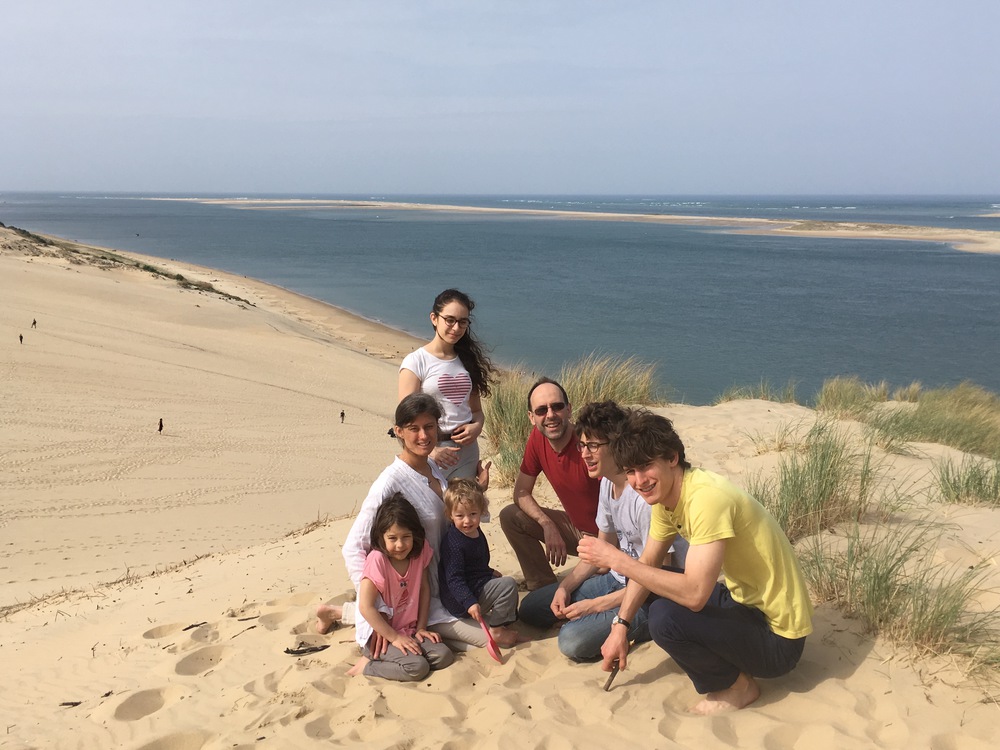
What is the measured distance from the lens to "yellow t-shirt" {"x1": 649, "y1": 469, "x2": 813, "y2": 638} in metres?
2.80

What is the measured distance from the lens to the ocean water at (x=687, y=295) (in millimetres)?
16766

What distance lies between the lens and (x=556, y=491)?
4098 millimetres

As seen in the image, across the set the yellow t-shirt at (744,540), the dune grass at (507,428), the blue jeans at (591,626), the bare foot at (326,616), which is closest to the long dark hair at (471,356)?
the blue jeans at (591,626)

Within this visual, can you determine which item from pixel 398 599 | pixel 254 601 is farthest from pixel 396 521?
pixel 254 601

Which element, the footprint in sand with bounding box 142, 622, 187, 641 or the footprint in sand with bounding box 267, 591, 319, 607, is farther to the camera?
the footprint in sand with bounding box 267, 591, 319, 607

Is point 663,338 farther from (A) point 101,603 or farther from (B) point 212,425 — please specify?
(A) point 101,603

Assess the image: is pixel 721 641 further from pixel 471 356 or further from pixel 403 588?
pixel 471 356

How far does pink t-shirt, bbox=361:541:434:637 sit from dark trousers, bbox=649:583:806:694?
112 cm

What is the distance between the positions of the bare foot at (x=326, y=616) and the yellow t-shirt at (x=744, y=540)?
72.0 inches

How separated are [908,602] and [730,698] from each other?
0.91m

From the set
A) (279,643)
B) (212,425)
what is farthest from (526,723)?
(212,425)

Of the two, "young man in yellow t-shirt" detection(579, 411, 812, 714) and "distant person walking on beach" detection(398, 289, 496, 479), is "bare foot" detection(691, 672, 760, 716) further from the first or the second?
"distant person walking on beach" detection(398, 289, 496, 479)

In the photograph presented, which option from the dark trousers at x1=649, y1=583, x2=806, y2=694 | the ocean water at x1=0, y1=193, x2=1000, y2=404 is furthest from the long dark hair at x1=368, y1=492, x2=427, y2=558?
the ocean water at x1=0, y1=193, x2=1000, y2=404

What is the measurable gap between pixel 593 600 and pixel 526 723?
0.74 meters
